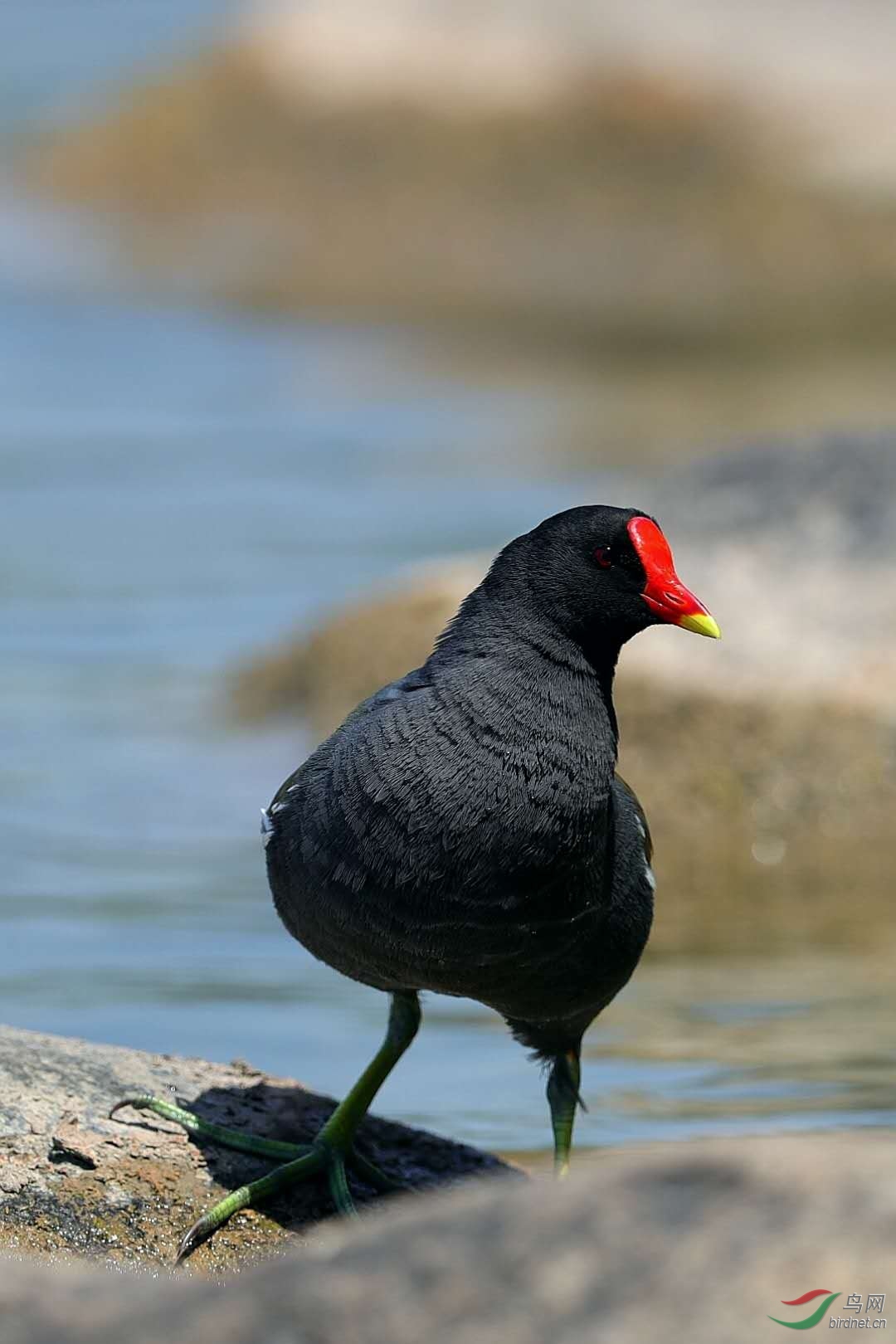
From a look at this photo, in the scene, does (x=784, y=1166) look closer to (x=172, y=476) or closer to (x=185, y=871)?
(x=185, y=871)

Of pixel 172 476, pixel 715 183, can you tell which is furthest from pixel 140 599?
pixel 715 183

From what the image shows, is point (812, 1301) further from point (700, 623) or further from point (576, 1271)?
point (700, 623)

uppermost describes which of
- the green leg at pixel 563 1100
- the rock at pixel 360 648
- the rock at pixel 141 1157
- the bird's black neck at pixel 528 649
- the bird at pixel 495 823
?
the rock at pixel 360 648

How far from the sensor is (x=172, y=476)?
14.4 m

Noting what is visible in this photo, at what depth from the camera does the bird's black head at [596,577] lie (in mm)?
4465

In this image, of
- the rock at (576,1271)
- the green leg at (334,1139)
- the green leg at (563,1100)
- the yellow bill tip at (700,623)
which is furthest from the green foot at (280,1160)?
the rock at (576,1271)

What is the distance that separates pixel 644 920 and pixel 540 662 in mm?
617

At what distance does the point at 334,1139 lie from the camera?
4703mm

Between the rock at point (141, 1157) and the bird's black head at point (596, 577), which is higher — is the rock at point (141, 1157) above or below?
below

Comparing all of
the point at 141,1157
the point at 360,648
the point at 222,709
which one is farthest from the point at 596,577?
the point at 222,709

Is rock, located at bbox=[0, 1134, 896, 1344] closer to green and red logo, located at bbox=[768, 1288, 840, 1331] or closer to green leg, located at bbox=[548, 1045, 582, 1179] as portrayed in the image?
green and red logo, located at bbox=[768, 1288, 840, 1331]

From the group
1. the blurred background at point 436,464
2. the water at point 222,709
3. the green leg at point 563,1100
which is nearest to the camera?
the green leg at point 563,1100
